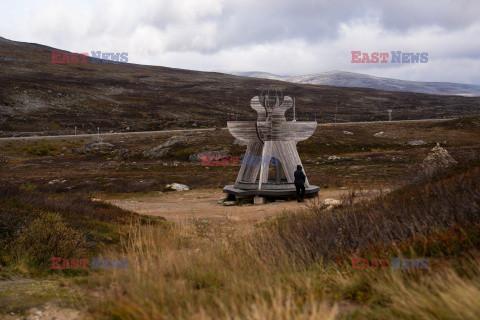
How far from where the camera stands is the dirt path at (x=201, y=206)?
12509 mm

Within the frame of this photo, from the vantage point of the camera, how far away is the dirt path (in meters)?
12.5

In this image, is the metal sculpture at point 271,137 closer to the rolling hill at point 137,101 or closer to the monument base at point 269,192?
the monument base at point 269,192

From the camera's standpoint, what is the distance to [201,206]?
1557 cm

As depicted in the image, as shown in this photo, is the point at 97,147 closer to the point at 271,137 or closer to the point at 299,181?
the point at 271,137

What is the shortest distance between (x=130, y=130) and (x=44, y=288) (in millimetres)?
58757

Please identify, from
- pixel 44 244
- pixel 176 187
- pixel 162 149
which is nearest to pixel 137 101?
pixel 162 149

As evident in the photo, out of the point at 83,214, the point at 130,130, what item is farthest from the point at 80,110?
the point at 83,214

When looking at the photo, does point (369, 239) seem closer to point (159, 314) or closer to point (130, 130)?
point (159, 314)

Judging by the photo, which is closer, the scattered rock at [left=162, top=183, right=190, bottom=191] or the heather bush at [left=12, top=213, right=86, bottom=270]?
the heather bush at [left=12, top=213, right=86, bottom=270]

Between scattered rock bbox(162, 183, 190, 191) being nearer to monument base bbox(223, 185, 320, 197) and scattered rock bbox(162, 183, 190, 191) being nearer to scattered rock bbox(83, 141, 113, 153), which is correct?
monument base bbox(223, 185, 320, 197)

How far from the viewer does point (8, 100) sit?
69.1m

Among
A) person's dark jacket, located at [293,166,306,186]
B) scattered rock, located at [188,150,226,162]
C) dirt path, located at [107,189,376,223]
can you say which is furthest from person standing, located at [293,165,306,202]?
scattered rock, located at [188,150,226,162]

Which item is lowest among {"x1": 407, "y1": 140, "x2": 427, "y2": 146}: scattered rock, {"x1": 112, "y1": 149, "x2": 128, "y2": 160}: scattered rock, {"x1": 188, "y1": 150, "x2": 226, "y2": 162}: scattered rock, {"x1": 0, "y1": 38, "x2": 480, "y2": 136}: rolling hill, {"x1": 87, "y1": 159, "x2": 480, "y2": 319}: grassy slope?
{"x1": 112, "y1": 149, "x2": 128, "y2": 160}: scattered rock

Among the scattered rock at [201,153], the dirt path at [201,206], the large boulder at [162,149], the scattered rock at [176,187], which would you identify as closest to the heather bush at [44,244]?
the dirt path at [201,206]
